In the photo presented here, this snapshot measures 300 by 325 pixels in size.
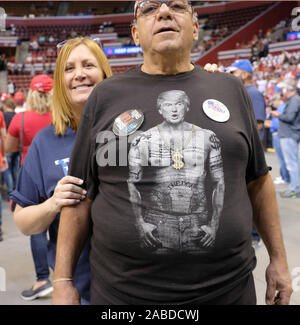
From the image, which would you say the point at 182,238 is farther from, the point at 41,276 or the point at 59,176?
the point at 41,276

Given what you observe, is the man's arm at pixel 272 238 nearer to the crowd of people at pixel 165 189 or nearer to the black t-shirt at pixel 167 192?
the crowd of people at pixel 165 189

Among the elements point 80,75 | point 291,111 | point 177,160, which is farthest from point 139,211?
point 291,111

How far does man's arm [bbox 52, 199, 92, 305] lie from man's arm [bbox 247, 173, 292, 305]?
59 cm

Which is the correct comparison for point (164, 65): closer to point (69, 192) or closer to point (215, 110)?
point (215, 110)

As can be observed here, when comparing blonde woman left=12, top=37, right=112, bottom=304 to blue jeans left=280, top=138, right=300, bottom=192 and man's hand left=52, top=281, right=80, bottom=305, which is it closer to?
man's hand left=52, top=281, right=80, bottom=305

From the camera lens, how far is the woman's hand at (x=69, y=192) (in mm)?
1086

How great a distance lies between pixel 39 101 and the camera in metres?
2.86

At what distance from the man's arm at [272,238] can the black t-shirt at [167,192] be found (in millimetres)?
160

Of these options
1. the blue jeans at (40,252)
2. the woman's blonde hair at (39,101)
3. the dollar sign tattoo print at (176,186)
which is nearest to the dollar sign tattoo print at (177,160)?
the dollar sign tattoo print at (176,186)

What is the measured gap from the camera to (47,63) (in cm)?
1830

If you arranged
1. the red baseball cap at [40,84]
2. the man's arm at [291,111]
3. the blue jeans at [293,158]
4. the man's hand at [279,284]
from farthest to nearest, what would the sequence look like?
the blue jeans at [293,158] < the man's arm at [291,111] < the red baseball cap at [40,84] < the man's hand at [279,284]

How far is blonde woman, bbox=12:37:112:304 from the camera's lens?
125 cm

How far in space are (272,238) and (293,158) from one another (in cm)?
425
